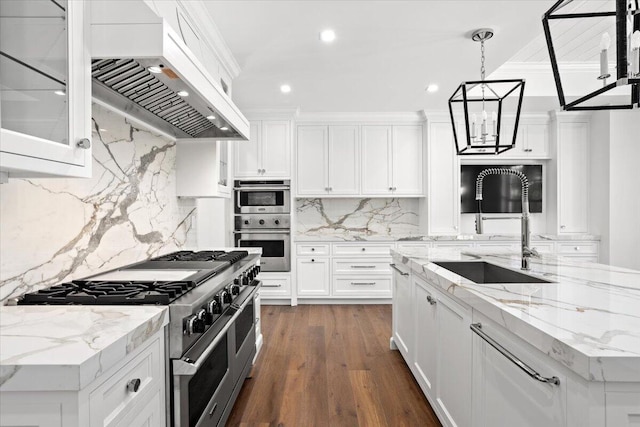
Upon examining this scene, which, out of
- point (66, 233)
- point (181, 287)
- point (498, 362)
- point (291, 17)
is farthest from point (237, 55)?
point (498, 362)

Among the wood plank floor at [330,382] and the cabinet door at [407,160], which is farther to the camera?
the cabinet door at [407,160]

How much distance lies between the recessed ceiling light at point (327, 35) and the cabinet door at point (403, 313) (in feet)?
6.10

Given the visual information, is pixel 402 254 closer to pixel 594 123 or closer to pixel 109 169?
pixel 109 169

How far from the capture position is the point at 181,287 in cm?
147

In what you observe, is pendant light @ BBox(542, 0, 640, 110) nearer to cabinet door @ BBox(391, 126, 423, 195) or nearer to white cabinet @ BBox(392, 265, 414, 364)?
white cabinet @ BBox(392, 265, 414, 364)

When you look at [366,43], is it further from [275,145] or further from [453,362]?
[453,362]

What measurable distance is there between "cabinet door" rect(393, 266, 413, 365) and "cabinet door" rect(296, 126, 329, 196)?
7.37 feet

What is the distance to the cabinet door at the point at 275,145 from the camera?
4805 mm

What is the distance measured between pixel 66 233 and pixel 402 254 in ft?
6.77

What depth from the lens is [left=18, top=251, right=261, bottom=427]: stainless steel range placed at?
130cm

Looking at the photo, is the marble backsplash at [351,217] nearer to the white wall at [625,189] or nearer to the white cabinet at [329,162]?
the white cabinet at [329,162]

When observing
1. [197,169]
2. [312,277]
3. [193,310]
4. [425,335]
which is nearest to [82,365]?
[193,310]

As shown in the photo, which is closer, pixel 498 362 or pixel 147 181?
pixel 498 362

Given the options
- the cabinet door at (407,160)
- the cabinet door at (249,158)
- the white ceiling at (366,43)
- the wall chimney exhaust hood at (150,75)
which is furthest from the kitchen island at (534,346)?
the cabinet door at (249,158)
